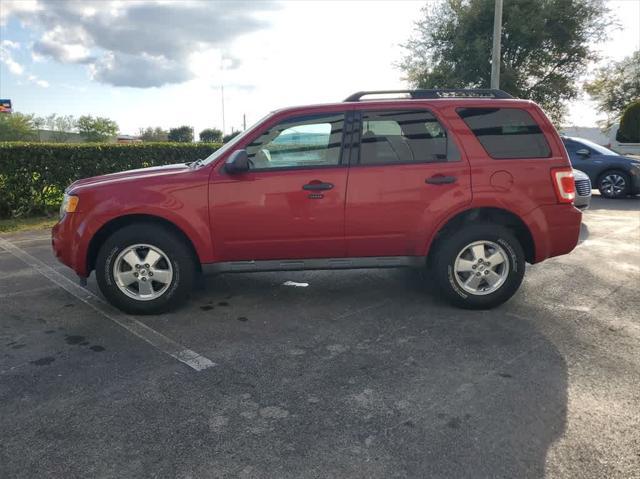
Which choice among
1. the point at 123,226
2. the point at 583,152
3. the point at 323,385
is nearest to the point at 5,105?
the point at 583,152

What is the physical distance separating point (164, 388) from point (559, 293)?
390 centimetres

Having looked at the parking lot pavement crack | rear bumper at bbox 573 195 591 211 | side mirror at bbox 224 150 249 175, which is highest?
side mirror at bbox 224 150 249 175

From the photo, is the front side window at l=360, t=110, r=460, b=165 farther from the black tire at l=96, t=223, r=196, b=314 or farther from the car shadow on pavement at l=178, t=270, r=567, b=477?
the black tire at l=96, t=223, r=196, b=314

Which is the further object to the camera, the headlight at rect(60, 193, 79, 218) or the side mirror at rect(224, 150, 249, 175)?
the headlight at rect(60, 193, 79, 218)

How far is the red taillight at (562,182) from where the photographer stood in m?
4.35

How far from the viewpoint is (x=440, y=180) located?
4297 mm

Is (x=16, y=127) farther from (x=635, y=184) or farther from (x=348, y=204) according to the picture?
(x=348, y=204)

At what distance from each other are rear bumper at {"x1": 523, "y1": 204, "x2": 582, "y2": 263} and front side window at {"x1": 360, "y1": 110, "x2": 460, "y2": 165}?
89 cm

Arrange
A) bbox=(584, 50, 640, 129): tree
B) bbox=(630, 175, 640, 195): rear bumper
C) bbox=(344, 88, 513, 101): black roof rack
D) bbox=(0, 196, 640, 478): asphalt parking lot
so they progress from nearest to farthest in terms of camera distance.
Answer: bbox=(0, 196, 640, 478): asphalt parking lot → bbox=(344, 88, 513, 101): black roof rack → bbox=(630, 175, 640, 195): rear bumper → bbox=(584, 50, 640, 129): tree

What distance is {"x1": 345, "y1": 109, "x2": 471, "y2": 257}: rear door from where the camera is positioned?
14.1ft

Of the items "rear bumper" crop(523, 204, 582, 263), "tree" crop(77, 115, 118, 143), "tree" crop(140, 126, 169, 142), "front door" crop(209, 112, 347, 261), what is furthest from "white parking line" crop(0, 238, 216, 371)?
"tree" crop(77, 115, 118, 143)

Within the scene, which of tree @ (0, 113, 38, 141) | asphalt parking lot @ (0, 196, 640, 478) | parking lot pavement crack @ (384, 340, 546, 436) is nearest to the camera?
asphalt parking lot @ (0, 196, 640, 478)

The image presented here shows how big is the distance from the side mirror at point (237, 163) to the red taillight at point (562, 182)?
2656mm

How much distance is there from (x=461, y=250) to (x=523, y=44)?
59.8 feet
